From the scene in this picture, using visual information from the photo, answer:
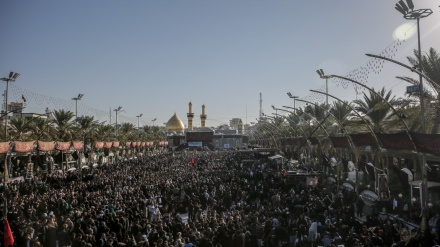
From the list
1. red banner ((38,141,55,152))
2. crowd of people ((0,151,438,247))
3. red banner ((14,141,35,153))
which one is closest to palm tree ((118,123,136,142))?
red banner ((38,141,55,152))

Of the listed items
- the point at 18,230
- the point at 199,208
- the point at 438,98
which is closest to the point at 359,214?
the point at 438,98

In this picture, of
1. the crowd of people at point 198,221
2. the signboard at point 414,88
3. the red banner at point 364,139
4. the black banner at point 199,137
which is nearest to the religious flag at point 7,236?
the crowd of people at point 198,221

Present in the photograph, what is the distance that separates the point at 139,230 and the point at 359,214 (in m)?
11.2

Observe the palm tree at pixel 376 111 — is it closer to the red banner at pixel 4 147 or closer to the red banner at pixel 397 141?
the red banner at pixel 397 141

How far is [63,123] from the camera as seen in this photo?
41.4 metres

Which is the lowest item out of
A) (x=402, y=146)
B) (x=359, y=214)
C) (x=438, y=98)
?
(x=359, y=214)

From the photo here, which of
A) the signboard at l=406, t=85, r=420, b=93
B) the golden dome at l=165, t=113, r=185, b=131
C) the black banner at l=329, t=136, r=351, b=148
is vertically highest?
the golden dome at l=165, t=113, r=185, b=131

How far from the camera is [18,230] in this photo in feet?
45.6

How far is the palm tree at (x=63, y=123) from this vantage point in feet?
133

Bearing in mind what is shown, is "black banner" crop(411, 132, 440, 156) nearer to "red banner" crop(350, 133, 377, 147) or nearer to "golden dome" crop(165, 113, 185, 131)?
"red banner" crop(350, 133, 377, 147)

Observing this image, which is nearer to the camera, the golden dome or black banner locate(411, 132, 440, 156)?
black banner locate(411, 132, 440, 156)

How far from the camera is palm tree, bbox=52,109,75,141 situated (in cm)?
4062

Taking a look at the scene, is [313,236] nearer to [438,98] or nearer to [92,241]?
[92,241]

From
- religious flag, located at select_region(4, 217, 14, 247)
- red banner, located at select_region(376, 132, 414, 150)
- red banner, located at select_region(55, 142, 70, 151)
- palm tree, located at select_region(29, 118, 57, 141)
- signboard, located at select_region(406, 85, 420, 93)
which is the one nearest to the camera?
religious flag, located at select_region(4, 217, 14, 247)
